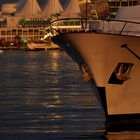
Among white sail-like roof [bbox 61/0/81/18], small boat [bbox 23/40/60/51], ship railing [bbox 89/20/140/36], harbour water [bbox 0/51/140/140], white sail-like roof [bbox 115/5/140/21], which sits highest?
white sail-like roof [bbox 115/5/140/21]

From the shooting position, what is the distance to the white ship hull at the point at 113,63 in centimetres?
2938

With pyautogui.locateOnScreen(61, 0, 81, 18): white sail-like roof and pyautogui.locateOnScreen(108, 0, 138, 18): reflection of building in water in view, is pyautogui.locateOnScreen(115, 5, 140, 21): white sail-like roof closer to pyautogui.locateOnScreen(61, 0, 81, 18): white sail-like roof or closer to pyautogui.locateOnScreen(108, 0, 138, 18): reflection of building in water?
pyautogui.locateOnScreen(108, 0, 138, 18): reflection of building in water

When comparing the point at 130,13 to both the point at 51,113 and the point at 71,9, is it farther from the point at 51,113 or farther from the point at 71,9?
the point at 71,9

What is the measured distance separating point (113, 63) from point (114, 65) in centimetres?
9

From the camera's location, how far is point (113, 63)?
29.7 m

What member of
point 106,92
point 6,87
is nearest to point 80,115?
point 106,92

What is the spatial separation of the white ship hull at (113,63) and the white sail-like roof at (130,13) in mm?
2340

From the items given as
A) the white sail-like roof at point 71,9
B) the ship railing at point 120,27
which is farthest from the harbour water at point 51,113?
the white sail-like roof at point 71,9

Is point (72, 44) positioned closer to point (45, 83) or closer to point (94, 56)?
point (94, 56)

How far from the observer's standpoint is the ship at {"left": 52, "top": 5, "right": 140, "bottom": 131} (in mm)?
29359

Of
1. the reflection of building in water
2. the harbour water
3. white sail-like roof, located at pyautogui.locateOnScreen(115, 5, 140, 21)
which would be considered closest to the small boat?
the harbour water

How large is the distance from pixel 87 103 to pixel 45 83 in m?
15.2

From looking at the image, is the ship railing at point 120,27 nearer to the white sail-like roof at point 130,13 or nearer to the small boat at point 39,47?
the white sail-like roof at point 130,13

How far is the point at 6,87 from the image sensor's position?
47.4 meters
